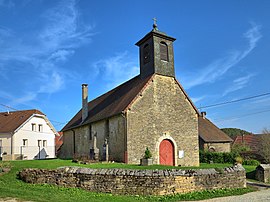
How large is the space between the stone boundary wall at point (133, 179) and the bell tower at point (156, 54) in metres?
9.79

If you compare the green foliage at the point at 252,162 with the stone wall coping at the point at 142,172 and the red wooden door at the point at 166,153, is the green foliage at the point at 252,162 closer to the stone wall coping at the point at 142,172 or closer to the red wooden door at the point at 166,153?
the red wooden door at the point at 166,153

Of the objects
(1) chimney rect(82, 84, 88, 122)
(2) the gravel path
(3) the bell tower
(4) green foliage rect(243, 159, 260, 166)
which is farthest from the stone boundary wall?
(4) green foliage rect(243, 159, 260, 166)

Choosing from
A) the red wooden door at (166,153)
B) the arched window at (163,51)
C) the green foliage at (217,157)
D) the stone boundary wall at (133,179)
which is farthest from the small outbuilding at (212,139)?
the stone boundary wall at (133,179)

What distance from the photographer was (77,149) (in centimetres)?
2783

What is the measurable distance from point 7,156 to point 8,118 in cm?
881

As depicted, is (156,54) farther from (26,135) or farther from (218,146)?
(26,135)

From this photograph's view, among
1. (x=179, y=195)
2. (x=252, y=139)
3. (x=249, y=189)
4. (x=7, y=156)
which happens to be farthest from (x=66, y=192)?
(x=252, y=139)

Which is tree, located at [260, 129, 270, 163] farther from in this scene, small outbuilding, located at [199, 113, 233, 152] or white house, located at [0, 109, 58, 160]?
white house, located at [0, 109, 58, 160]

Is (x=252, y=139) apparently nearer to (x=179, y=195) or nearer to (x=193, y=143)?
(x=193, y=143)

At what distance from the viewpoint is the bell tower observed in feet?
69.9

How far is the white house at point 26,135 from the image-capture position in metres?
32.4

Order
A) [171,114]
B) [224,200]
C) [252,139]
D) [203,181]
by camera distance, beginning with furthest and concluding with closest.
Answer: [252,139], [171,114], [203,181], [224,200]

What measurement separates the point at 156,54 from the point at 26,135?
864 inches

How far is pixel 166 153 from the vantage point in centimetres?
2044
